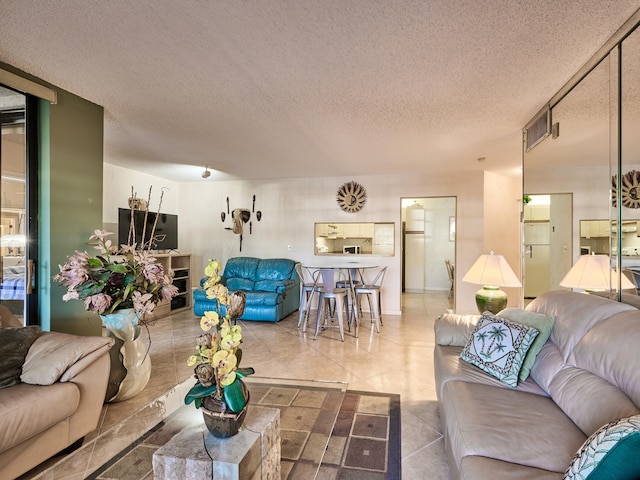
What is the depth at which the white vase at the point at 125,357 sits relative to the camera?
2410mm

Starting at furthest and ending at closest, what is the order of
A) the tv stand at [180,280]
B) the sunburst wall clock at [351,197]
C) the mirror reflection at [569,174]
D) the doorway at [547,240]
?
the sunburst wall clock at [351,197]
the tv stand at [180,280]
the doorway at [547,240]
the mirror reflection at [569,174]

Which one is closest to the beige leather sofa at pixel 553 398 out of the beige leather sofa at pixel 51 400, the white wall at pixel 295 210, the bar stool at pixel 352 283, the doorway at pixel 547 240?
the doorway at pixel 547 240

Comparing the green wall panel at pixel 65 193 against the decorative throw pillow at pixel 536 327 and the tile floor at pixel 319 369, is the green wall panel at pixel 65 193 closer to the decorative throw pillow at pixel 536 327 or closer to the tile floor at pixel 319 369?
the tile floor at pixel 319 369

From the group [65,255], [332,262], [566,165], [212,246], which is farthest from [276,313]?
[566,165]

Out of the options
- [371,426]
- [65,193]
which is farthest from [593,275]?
[65,193]

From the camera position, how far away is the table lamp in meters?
2.91

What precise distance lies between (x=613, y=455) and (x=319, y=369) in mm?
2554

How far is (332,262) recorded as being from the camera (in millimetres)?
6094

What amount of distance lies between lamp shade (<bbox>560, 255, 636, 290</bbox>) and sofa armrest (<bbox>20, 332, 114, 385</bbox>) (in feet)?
10.5

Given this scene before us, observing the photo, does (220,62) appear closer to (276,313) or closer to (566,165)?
(566,165)

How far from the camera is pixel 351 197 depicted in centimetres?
591

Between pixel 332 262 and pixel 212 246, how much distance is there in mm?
2461

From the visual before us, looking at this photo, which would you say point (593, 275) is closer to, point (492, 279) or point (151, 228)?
point (492, 279)

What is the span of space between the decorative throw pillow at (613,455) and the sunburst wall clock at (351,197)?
5105 mm
